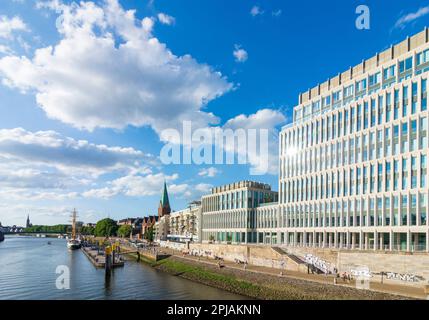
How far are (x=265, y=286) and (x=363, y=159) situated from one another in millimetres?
31190

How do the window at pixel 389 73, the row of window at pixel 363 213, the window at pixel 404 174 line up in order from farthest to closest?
the window at pixel 389 73
the window at pixel 404 174
the row of window at pixel 363 213

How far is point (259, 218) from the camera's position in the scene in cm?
10475

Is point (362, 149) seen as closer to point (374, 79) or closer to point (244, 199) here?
point (374, 79)

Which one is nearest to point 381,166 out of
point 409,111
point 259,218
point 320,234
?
point 409,111

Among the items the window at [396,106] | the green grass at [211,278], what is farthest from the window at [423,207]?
the green grass at [211,278]

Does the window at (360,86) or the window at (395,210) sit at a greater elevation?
the window at (360,86)

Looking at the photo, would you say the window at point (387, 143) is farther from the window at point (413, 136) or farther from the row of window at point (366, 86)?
the row of window at point (366, 86)

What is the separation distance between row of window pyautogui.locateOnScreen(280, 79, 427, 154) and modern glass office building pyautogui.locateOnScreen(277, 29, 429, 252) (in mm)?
159

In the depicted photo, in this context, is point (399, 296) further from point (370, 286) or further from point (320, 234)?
point (320, 234)

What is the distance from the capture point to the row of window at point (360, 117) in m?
63.0

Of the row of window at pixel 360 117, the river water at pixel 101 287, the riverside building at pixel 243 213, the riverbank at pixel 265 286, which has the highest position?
the row of window at pixel 360 117

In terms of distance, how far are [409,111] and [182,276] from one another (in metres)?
52.7

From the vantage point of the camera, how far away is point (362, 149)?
72250 mm

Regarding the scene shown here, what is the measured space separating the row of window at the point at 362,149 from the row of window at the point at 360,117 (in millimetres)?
1592
